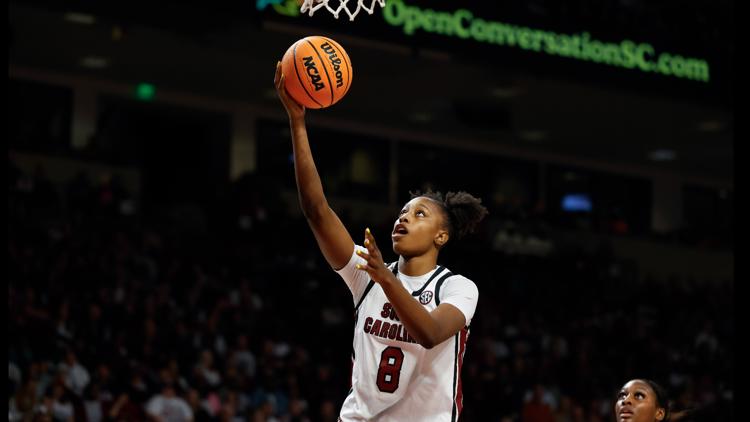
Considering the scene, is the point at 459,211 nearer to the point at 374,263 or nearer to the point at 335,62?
the point at 335,62

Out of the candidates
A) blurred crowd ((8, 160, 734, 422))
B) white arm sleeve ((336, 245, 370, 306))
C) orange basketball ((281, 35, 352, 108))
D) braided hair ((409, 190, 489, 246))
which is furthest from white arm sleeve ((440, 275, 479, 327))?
blurred crowd ((8, 160, 734, 422))

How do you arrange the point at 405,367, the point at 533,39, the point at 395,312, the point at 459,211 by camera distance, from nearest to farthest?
the point at 395,312 → the point at 405,367 → the point at 459,211 → the point at 533,39

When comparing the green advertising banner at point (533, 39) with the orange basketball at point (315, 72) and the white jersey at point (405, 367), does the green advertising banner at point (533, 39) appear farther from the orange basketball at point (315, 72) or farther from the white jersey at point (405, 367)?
the white jersey at point (405, 367)

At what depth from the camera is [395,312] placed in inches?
197

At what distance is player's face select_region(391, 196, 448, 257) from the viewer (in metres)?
5.23

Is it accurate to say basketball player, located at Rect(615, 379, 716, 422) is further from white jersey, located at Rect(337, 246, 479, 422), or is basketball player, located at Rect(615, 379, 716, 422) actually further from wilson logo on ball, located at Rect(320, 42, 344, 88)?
wilson logo on ball, located at Rect(320, 42, 344, 88)

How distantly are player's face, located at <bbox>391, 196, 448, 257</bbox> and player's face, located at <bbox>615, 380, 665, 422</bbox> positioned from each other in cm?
170

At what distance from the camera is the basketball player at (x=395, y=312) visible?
5062 mm

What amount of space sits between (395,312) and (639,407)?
1970 millimetres

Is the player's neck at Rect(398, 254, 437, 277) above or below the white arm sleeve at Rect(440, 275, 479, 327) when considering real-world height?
above

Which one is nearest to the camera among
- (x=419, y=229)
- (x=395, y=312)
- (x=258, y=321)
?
(x=395, y=312)

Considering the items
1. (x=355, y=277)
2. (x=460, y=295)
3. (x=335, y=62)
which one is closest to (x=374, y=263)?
(x=460, y=295)

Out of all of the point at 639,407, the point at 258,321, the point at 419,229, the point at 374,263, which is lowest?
the point at 639,407

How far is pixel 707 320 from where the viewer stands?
20.2 meters
